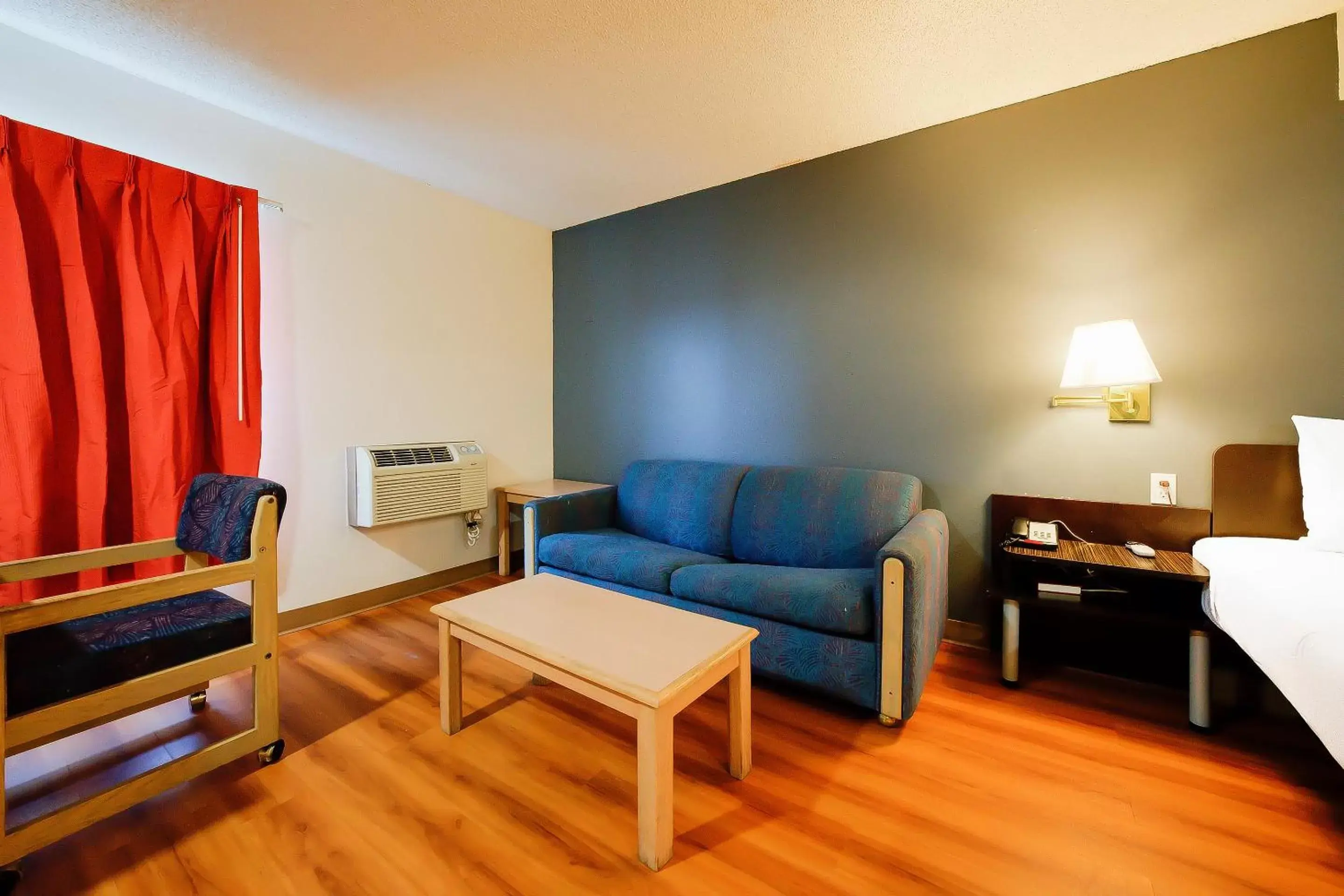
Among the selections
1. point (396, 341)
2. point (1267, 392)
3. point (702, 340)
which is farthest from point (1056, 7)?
point (396, 341)

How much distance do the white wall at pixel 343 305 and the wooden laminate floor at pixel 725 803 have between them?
41.2 inches

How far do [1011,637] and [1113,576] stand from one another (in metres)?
0.53

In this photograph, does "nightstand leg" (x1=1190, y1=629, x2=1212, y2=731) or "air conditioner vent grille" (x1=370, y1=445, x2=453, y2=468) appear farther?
"air conditioner vent grille" (x1=370, y1=445, x2=453, y2=468)

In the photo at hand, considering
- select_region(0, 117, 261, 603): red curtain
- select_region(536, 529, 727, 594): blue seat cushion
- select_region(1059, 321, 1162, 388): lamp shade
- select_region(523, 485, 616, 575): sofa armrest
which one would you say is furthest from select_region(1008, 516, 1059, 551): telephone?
select_region(0, 117, 261, 603): red curtain

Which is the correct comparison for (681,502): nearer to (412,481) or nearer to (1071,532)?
(412,481)

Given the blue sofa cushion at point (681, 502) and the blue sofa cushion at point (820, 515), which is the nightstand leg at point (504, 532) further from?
the blue sofa cushion at point (820, 515)

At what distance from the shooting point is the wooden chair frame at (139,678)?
123cm

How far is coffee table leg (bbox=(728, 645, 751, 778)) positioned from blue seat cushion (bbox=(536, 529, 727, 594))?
0.80 meters

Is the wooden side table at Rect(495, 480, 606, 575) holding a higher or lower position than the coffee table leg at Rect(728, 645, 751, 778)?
higher

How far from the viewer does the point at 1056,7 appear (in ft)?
Result: 5.68

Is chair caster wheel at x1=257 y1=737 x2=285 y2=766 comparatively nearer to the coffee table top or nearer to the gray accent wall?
the coffee table top

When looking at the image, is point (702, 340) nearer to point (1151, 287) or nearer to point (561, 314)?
point (561, 314)

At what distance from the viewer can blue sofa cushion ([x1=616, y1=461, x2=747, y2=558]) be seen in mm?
2783

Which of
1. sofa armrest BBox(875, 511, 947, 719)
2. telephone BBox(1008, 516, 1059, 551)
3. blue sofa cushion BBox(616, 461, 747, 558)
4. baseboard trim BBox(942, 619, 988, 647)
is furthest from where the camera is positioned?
blue sofa cushion BBox(616, 461, 747, 558)
